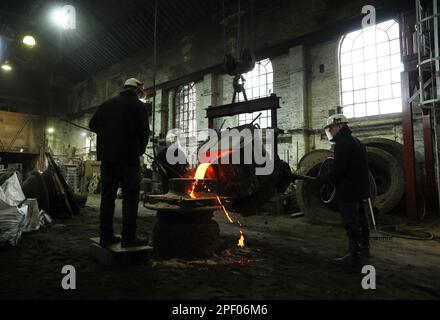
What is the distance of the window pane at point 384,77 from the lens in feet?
28.0

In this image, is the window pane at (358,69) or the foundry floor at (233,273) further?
the window pane at (358,69)

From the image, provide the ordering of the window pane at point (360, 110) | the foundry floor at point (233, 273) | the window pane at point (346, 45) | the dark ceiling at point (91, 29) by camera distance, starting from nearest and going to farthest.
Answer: the foundry floor at point (233, 273) → the window pane at point (360, 110) → the window pane at point (346, 45) → the dark ceiling at point (91, 29)

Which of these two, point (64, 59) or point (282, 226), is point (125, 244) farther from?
point (64, 59)

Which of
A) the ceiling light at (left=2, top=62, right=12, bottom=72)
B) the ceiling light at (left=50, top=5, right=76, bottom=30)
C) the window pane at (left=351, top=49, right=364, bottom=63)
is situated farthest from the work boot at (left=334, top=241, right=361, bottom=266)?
the ceiling light at (left=2, top=62, right=12, bottom=72)

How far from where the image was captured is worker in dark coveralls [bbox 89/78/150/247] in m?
3.32

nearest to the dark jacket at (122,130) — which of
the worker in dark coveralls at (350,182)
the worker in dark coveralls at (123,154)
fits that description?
the worker in dark coveralls at (123,154)

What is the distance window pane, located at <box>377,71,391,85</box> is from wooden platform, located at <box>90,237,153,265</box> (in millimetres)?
8070

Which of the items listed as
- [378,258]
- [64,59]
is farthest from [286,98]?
[64,59]

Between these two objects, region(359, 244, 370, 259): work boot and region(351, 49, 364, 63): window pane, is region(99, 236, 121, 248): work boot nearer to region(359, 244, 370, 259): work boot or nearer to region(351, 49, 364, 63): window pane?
region(359, 244, 370, 259): work boot

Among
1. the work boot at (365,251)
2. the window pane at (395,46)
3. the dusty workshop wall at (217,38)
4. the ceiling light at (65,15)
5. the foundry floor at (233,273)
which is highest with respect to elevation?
the ceiling light at (65,15)

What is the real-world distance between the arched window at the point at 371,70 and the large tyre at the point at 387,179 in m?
2.01

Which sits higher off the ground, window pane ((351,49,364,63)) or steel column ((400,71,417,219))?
window pane ((351,49,364,63))

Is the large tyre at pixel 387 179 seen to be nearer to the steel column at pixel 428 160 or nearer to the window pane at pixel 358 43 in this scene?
the steel column at pixel 428 160
